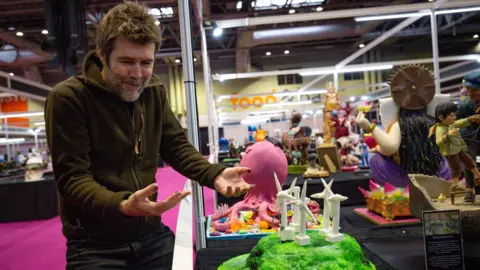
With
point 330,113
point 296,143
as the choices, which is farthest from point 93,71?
point 330,113

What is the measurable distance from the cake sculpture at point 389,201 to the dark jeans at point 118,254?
1863 millimetres

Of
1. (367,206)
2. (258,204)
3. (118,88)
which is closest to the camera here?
(118,88)

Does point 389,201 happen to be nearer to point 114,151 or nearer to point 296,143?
point 114,151

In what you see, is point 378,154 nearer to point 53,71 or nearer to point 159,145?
point 159,145

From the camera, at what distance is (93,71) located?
1429 mm

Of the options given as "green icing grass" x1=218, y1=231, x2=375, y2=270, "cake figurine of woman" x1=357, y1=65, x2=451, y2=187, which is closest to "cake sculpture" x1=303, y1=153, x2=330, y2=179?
"cake figurine of woman" x1=357, y1=65, x2=451, y2=187

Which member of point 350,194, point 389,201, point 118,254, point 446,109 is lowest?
point 350,194

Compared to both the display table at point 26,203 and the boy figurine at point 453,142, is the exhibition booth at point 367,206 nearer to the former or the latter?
the boy figurine at point 453,142

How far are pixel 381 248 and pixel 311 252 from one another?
0.89 meters

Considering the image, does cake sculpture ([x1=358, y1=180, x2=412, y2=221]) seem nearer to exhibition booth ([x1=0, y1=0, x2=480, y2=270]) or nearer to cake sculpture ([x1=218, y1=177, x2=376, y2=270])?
exhibition booth ([x1=0, y1=0, x2=480, y2=270])

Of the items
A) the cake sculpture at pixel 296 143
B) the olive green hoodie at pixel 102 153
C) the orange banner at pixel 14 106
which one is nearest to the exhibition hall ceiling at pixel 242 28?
the cake sculpture at pixel 296 143

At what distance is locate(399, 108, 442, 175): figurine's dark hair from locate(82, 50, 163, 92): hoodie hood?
198 cm

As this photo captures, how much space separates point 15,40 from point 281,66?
9.19 meters

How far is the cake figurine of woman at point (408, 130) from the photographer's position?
9.14 feet
